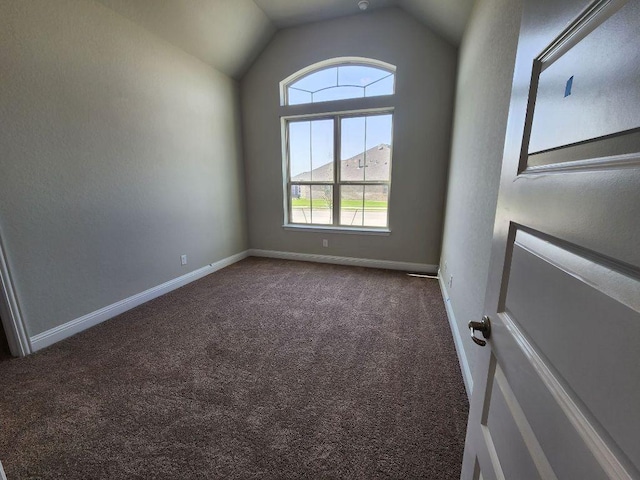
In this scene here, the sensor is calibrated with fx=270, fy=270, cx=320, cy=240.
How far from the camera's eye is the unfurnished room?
17.6 inches

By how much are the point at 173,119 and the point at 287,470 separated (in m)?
3.40

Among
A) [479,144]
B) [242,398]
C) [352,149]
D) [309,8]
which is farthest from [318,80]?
[242,398]

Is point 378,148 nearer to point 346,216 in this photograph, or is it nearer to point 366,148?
point 366,148

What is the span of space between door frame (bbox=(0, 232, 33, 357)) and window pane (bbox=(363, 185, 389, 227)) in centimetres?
359

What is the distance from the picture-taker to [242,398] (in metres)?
1.61

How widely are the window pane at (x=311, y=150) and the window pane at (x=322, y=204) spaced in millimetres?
138

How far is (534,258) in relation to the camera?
582 millimetres

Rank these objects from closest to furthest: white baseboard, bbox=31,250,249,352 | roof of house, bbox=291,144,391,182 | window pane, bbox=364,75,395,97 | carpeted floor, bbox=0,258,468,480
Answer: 1. carpeted floor, bbox=0,258,468,480
2. white baseboard, bbox=31,250,249,352
3. window pane, bbox=364,75,395,97
4. roof of house, bbox=291,144,391,182

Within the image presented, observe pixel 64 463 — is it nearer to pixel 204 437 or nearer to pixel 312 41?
pixel 204 437

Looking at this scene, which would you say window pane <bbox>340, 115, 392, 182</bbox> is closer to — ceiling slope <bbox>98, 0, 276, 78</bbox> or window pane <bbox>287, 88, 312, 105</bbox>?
window pane <bbox>287, 88, 312, 105</bbox>

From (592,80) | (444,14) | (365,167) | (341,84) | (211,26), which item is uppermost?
(211,26)

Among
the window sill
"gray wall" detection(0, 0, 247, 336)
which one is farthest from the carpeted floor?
the window sill

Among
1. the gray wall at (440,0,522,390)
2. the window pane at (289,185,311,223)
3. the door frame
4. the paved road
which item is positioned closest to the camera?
the gray wall at (440,0,522,390)

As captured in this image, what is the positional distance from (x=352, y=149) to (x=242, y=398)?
130 inches
